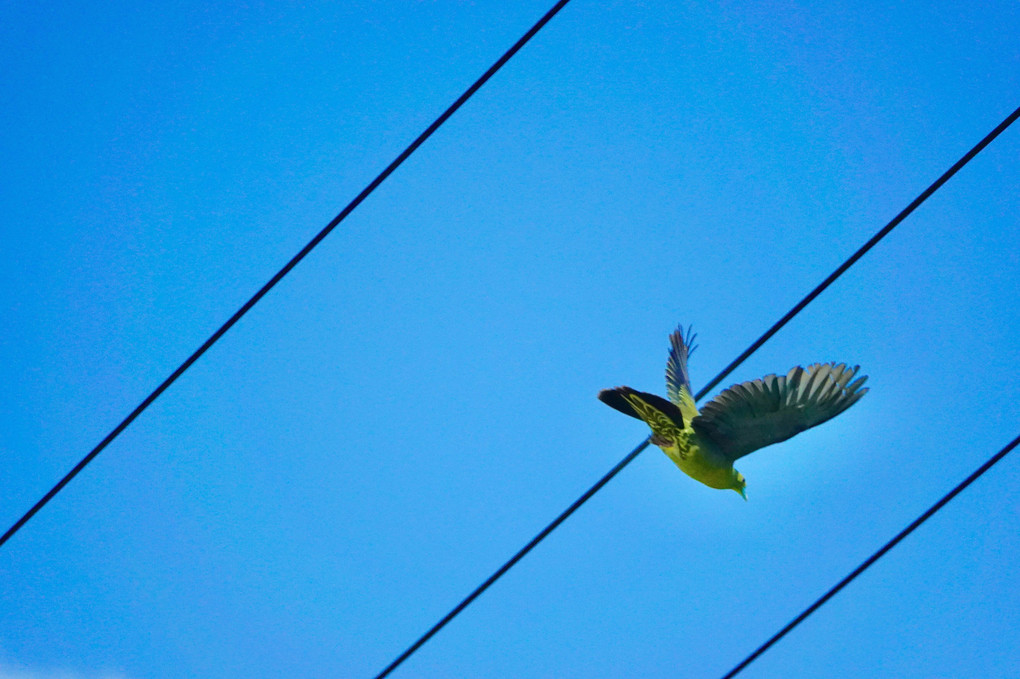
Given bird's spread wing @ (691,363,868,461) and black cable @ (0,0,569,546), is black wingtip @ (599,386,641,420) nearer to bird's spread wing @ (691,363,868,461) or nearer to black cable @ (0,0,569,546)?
bird's spread wing @ (691,363,868,461)

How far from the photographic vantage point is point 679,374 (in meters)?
4.80

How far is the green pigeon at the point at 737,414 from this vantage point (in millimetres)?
4219

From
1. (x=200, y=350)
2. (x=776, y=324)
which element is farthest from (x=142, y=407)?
(x=776, y=324)

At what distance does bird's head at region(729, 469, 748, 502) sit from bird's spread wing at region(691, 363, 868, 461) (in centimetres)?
11

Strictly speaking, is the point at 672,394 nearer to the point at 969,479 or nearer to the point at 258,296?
the point at 969,479

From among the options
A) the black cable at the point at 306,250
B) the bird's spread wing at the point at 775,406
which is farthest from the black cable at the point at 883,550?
the black cable at the point at 306,250

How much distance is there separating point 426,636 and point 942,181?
92.9 inches

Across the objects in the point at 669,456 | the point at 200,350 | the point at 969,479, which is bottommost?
the point at 969,479

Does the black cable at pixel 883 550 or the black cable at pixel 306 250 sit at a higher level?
the black cable at pixel 306 250

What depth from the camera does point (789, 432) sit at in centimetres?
446

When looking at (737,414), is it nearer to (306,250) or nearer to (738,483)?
(738,483)

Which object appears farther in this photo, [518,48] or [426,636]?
[426,636]

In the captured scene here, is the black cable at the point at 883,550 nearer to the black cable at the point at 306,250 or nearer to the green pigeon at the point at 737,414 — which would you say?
the green pigeon at the point at 737,414

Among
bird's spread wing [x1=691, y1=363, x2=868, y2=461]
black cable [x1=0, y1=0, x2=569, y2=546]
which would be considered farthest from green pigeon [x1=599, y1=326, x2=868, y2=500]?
black cable [x1=0, y1=0, x2=569, y2=546]
